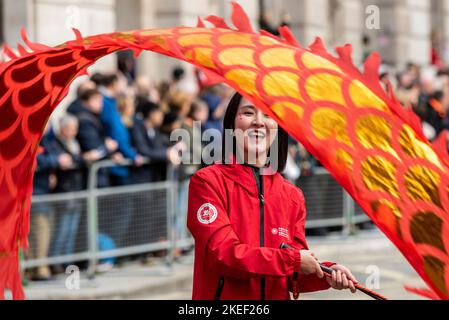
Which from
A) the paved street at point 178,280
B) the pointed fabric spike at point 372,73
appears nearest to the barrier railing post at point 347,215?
the paved street at point 178,280

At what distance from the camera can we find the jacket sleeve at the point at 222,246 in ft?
16.3

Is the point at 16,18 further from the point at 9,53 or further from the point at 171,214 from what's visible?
the point at 9,53

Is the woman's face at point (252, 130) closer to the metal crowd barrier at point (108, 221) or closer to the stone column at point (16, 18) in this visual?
the metal crowd barrier at point (108, 221)

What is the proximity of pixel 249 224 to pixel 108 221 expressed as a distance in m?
6.75

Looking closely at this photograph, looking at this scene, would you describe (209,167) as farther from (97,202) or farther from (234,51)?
(97,202)

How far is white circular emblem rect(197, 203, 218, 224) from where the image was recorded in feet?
16.6

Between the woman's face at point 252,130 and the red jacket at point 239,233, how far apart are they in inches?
3.0

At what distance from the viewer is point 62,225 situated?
1132 cm

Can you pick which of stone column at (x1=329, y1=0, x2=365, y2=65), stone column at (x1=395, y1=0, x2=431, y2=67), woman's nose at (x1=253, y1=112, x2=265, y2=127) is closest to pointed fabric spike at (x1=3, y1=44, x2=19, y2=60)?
woman's nose at (x1=253, y1=112, x2=265, y2=127)

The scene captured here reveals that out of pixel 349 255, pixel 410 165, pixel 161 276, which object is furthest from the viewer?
pixel 349 255

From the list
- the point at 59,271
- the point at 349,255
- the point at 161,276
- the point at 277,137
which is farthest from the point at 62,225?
the point at 277,137

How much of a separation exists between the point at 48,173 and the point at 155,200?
146 cm

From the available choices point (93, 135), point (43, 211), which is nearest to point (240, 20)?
point (43, 211)

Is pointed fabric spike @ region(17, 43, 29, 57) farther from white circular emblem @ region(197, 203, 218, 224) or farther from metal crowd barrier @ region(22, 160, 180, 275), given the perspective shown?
metal crowd barrier @ region(22, 160, 180, 275)
